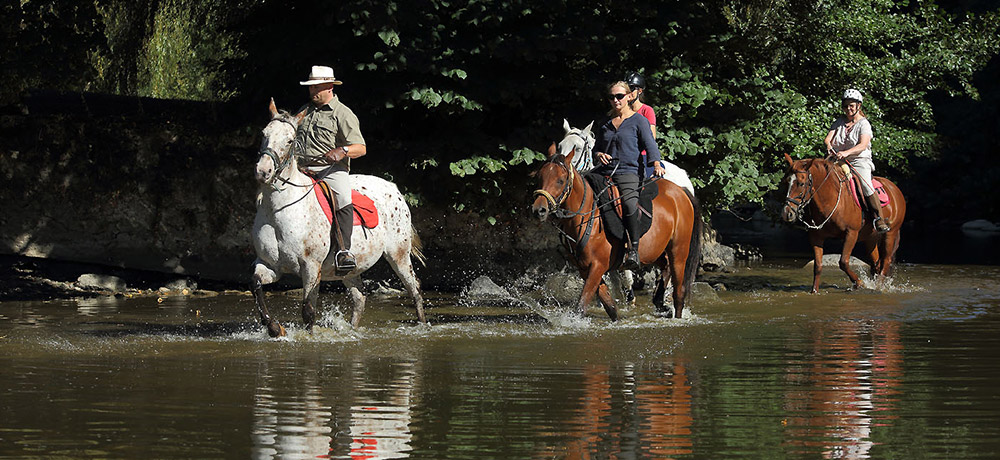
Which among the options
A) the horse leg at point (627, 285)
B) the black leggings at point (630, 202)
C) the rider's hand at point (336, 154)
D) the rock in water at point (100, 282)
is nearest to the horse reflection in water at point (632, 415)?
the black leggings at point (630, 202)

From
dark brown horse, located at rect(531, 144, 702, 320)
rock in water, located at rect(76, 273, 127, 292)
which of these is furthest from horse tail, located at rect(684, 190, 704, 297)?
rock in water, located at rect(76, 273, 127, 292)

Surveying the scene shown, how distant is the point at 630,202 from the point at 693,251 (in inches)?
72.4

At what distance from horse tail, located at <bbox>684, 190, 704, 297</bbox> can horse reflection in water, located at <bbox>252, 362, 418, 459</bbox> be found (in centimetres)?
495

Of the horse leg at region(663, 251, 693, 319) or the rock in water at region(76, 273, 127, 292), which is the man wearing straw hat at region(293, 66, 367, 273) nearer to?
the horse leg at region(663, 251, 693, 319)

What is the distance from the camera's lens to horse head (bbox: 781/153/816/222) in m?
17.5

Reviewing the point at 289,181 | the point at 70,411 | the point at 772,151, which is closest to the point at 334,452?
the point at 70,411

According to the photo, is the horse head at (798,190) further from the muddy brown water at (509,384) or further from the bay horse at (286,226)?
the bay horse at (286,226)

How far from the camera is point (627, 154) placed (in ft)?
45.2

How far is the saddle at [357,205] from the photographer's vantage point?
1255cm

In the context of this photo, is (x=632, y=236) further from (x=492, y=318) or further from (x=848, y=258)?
(x=848, y=258)

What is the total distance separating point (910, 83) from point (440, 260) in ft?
36.2

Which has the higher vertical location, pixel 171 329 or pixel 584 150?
pixel 584 150

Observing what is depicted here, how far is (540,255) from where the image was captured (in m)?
19.8

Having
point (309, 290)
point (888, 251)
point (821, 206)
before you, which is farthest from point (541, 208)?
point (888, 251)
